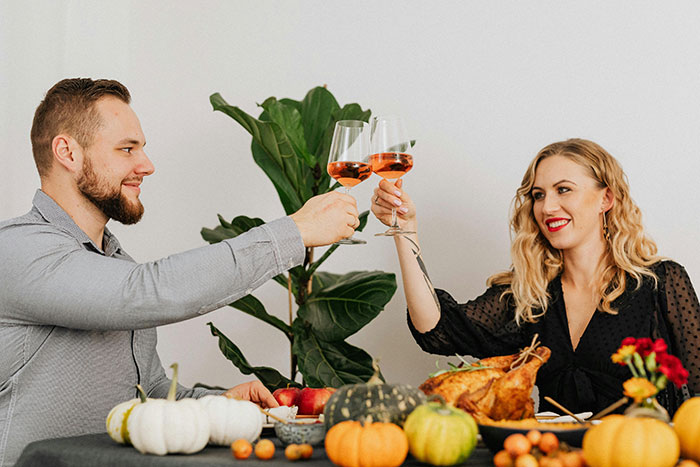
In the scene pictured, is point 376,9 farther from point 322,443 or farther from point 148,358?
point 322,443

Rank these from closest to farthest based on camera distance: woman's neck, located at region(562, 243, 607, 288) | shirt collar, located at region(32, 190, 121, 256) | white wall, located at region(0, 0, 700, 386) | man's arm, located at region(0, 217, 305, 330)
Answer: man's arm, located at region(0, 217, 305, 330) → shirt collar, located at region(32, 190, 121, 256) → woman's neck, located at region(562, 243, 607, 288) → white wall, located at region(0, 0, 700, 386)

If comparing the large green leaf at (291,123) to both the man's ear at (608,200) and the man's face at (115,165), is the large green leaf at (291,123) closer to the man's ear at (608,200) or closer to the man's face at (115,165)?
the man's face at (115,165)

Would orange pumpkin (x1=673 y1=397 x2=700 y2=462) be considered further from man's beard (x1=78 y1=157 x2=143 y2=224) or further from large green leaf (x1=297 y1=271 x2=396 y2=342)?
large green leaf (x1=297 y1=271 x2=396 y2=342)

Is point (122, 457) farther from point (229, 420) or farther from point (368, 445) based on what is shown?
point (368, 445)

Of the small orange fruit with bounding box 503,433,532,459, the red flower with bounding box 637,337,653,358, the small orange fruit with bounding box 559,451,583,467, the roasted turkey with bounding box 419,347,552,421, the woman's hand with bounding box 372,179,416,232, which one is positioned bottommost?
the small orange fruit with bounding box 559,451,583,467

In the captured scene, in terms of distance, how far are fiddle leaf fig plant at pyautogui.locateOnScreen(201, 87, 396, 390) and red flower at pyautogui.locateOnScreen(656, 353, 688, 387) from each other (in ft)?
5.39

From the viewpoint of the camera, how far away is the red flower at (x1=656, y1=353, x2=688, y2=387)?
39.5 inches

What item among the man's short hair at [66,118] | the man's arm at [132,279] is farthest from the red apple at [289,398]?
the man's short hair at [66,118]

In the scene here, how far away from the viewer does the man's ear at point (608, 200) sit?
8.45 feet

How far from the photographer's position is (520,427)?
42.9 inches

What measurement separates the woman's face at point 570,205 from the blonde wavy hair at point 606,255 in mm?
35

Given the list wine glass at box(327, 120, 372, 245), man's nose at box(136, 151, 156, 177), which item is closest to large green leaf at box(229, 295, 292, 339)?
man's nose at box(136, 151, 156, 177)

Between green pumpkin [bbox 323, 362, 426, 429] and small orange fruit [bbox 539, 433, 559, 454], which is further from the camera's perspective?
green pumpkin [bbox 323, 362, 426, 429]

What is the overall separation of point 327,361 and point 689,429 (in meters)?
1.74
